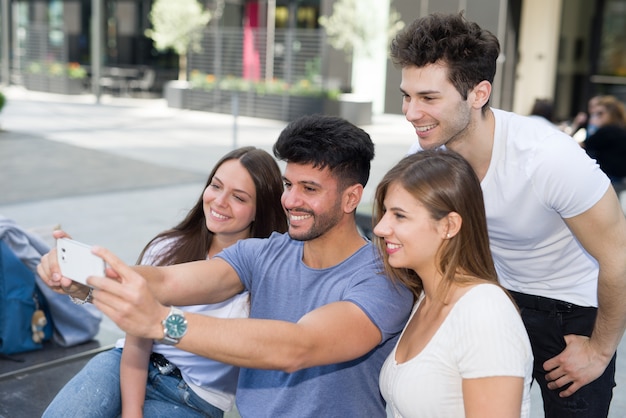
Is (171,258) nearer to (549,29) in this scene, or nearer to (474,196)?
(474,196)

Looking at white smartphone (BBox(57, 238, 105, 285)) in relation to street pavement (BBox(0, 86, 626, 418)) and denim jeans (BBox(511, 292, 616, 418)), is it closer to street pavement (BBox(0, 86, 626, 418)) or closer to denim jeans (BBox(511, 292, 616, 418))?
denim jeans (BBox(511, 292, 616, 418))

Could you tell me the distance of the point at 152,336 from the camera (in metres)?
1.62

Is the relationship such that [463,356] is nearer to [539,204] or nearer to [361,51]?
[539,204]

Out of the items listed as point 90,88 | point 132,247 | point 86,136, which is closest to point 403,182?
point 132,247

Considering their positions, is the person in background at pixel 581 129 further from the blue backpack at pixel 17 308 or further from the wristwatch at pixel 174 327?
the wristwatch at pixel 174 327

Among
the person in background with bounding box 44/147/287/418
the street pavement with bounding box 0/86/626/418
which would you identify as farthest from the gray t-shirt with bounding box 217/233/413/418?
the street pavement with bounding box 0/86/626/418

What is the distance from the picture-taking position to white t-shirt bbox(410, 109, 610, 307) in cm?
229

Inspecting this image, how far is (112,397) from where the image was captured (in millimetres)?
2674

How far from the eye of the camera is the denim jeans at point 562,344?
2.57 meters

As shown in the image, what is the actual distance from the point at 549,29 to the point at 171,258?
18.4m

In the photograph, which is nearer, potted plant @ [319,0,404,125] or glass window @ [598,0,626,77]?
glass window @ [598,0,626,77]

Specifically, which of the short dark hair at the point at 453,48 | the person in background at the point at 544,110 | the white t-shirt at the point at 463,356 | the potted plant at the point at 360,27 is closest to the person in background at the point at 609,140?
the person in background at the point at 544,110

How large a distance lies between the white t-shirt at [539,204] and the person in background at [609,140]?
543 centimetres

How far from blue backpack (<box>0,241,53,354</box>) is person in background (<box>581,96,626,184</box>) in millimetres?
5603
